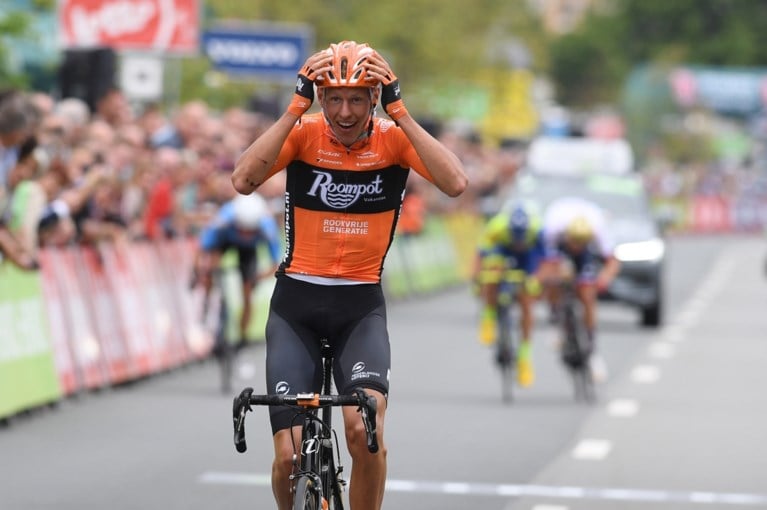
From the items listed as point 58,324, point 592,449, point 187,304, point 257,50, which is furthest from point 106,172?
point 257,50

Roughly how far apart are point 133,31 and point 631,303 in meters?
7.68

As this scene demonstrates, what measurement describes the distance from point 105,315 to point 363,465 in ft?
29.8

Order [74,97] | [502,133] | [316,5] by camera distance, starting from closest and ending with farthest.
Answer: [74,97]
[316,5]
[502,133]

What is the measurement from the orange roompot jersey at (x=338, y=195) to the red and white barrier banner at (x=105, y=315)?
334 inches

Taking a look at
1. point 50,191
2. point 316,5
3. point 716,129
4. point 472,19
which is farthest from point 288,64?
point 716,129

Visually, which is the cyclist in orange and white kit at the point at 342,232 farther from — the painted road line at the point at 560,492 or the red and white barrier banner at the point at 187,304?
the red and white barrier banner at the point at 187,304

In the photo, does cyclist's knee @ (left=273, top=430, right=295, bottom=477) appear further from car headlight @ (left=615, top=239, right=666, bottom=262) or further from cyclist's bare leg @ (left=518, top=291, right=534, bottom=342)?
car headlight @ (left=615, top=239, right=666, bottom=262)

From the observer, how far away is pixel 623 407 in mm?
15477

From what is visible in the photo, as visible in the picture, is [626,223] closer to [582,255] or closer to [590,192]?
[590,192]

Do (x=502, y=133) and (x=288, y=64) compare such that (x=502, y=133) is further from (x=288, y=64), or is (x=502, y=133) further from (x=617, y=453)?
(x=617, y=453)

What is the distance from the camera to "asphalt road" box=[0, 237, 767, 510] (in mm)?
10469

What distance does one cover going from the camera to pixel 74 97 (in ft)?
63.8

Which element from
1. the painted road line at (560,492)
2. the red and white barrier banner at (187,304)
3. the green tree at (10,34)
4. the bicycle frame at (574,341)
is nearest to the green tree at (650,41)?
the red and white barrier banner at (187,304)

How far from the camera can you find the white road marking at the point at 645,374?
1780 centimetres
